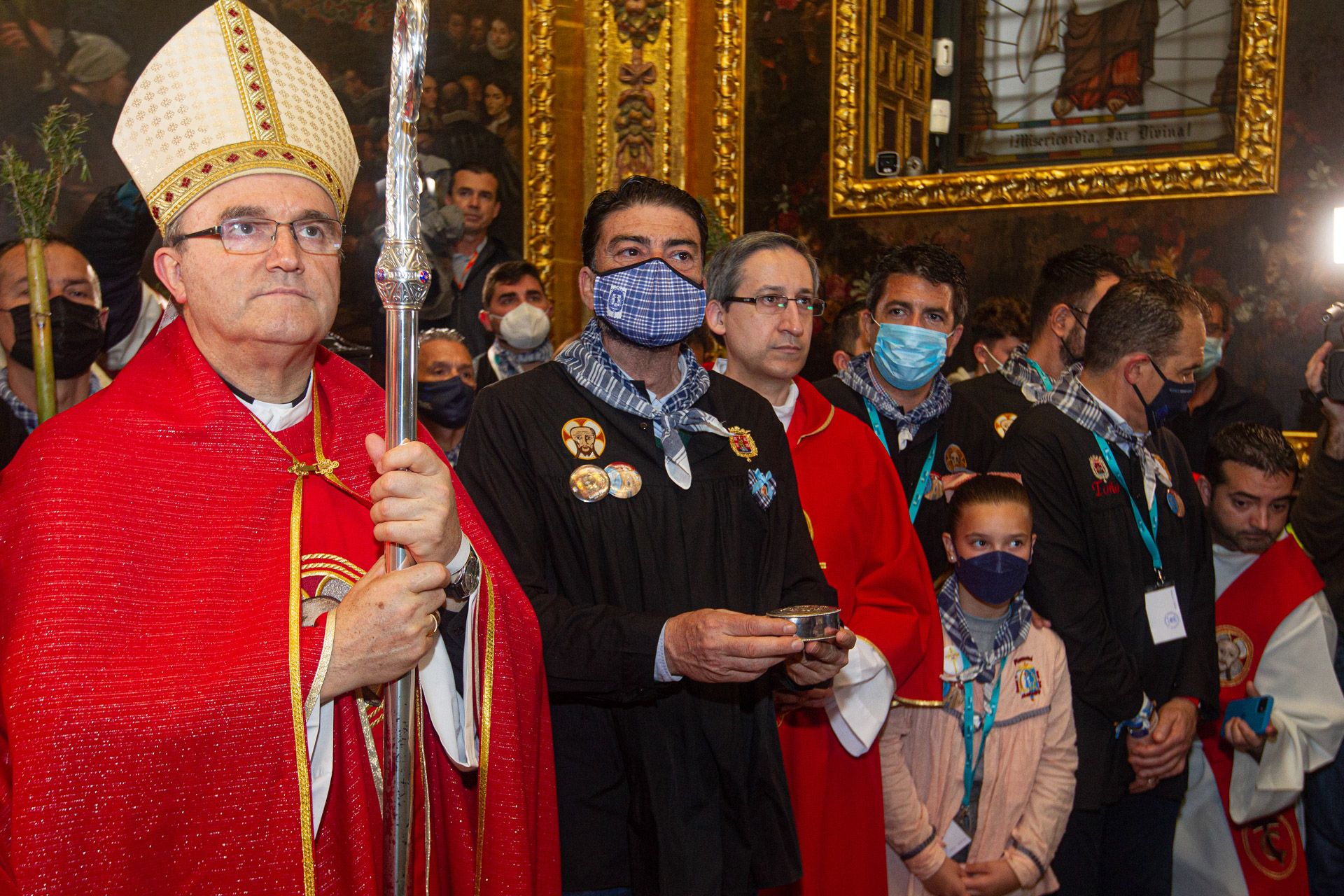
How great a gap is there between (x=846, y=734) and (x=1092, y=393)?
5.25 feet

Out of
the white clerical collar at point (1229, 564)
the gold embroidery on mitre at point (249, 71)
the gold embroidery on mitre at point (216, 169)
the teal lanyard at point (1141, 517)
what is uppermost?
the gold embroidery on mitre at point (249, 71)

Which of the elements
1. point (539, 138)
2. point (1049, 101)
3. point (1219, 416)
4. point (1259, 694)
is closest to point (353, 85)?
point (539, 138)

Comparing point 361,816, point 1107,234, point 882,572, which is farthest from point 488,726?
point 1107,234

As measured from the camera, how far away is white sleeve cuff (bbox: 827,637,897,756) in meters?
3.30

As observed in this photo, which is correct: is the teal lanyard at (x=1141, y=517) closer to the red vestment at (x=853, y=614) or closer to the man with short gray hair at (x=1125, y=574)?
the man with short gray hair at (x=1125, y=574)

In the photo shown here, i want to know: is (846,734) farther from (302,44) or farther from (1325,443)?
(302,44)

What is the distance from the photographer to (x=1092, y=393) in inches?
162

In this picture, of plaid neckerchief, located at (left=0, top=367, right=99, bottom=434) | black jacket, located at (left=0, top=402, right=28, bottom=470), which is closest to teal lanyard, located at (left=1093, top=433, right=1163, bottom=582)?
black jacket, located at (left=0, top=402, right=28, bottom=470)

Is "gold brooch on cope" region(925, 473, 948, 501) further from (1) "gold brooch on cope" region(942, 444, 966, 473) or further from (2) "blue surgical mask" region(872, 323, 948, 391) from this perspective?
(2) "blue surgical mask" region(872, 323, 948, 391)

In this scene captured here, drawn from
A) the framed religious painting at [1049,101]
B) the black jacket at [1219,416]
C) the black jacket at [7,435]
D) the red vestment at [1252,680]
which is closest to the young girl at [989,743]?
the red vestment at [1252,680]

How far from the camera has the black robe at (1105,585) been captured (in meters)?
3.76

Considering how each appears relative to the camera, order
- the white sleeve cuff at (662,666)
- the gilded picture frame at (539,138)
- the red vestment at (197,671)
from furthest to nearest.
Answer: the gilded picture frame at (539,138), the white sleeve cuff at (662,666), the red vestment at (197,671)

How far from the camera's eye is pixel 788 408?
150 inches

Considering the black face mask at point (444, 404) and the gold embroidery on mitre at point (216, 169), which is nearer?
the gold embroidery on mitre at point (216, 169)
